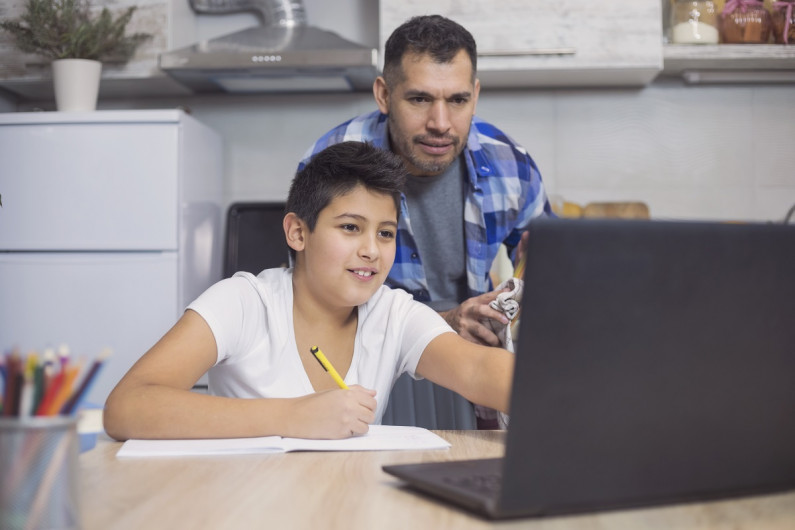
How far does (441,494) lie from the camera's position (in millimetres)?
639

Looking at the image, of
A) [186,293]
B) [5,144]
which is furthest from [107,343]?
[5,144]

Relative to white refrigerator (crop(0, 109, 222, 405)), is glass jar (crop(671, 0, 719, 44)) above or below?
above

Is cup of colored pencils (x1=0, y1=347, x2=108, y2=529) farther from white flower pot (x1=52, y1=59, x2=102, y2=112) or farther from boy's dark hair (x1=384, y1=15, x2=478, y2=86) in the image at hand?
white flower pot (x1=52, y1=59, x2=102, y2=112)

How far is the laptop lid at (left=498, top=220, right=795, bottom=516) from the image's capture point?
0.52m

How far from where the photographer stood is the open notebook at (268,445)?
0.84 m

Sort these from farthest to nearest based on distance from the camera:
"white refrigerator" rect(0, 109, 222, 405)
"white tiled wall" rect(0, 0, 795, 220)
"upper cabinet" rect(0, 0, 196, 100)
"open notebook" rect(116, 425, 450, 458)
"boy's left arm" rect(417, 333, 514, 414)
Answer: "white tiled wall" rect(0, 0, 795, 220) < "upper cabinet" rect(0, 0, 196, 100) < "white refrigerator" rect(0, 109, 222, 405) < "boy's left arm" rect(417, 333, 514, 414) < "open notebook" rect(116, 425, 450, 458)

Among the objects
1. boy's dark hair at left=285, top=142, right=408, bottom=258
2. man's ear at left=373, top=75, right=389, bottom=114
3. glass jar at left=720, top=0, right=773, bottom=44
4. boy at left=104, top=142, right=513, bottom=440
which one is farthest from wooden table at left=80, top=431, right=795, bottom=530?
glass jar at left=720, top=0, right=773, bottom=44

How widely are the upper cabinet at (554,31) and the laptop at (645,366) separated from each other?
1967 mm

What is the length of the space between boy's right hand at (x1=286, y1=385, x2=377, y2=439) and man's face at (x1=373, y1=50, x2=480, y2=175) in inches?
38.0

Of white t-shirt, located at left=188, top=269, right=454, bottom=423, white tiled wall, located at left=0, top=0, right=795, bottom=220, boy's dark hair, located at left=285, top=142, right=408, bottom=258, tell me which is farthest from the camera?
white tiled wall, located at left=0, top=0, right=795, bottom=220

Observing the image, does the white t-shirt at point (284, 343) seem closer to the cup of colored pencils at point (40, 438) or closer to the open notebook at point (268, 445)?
the open notebook at point (268, 445)

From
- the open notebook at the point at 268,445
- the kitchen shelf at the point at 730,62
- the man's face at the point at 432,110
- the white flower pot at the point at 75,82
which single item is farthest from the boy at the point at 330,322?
the kitchen shelf at the point at 730,62

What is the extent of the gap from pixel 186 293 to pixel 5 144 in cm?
70

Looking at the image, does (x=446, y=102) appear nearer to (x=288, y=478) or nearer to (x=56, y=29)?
(x=288, y=478)
